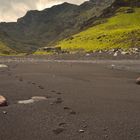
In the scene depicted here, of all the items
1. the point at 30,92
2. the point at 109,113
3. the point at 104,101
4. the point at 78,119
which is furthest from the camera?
the point at 30,92

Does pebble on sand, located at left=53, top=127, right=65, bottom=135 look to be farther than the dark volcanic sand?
Yes

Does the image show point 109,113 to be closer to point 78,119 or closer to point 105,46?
point 78,119

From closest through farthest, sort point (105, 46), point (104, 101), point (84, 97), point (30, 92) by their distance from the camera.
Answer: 1. point (104, 101)
2. point (84, 97)
3. point (30, 92)
4. point (105, 46)

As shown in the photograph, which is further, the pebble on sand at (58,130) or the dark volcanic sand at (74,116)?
the pebble on sand at (58,130)

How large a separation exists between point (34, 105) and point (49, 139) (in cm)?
592

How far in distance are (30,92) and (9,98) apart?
115 inches

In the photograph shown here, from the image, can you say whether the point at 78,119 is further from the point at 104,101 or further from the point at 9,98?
the point at 9,98

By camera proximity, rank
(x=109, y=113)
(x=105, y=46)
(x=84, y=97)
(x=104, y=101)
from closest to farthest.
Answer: (x=109, y=113) → (x=104, y=101) → (x=84, y=97) → (x=105, y=46)

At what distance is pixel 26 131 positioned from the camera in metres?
14.5

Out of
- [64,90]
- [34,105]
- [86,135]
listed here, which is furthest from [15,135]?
[64,90]

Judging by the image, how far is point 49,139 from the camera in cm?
1350

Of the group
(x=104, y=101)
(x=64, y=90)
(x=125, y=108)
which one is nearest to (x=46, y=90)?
(x=64, y=90)

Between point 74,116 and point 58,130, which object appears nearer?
point 58,130

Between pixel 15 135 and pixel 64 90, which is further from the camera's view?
pixel 64 90
